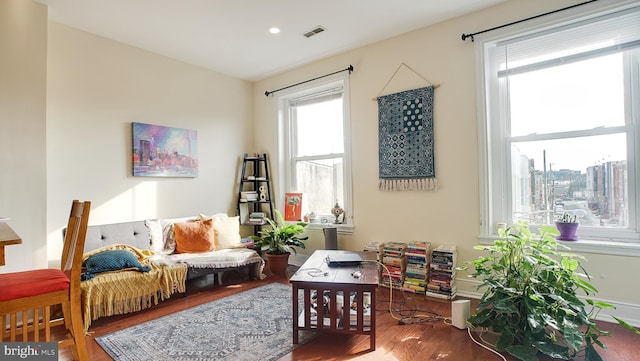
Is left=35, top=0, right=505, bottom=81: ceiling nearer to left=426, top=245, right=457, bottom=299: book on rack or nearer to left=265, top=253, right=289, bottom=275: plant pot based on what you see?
left=426, top=245, right=457, bottom=299: book on rack

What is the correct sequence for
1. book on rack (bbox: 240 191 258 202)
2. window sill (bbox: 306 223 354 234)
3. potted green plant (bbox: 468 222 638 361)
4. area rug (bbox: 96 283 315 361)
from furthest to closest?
book on rack (bbox: 240 191 258 202) → window sill (bbox: 306 223 354 234) → area rug (bbox: 96 283 315 361) → potted green plant (bbox: 468 222 638 361)

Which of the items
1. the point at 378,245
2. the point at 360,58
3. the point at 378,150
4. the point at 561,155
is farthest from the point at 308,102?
the point at 561,155

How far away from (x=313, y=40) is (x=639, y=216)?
3245 mm

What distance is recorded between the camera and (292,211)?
429 centimetres

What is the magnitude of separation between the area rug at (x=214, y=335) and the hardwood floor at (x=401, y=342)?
0.11 meters

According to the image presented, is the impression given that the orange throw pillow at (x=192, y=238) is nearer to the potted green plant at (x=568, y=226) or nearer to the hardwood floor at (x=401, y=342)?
the hardwood floor at (x=401, y=342)

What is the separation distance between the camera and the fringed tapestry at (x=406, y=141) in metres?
3.16

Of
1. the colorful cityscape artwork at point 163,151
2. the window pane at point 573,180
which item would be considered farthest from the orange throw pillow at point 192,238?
the window pane at point 573,180

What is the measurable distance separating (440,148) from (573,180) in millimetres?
1083

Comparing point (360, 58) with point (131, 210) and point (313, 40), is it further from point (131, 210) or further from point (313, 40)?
point (131, 210)

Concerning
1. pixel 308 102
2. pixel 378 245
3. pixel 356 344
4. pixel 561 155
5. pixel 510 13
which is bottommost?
pixel 356 344

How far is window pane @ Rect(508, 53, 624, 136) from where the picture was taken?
97.2 inches

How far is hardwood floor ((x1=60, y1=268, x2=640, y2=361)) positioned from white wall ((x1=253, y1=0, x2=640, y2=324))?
0.48 meters

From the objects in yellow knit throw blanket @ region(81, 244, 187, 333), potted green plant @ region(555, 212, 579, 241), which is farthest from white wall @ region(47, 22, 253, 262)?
potted green plant @ region(555, 212, 579, 241)
